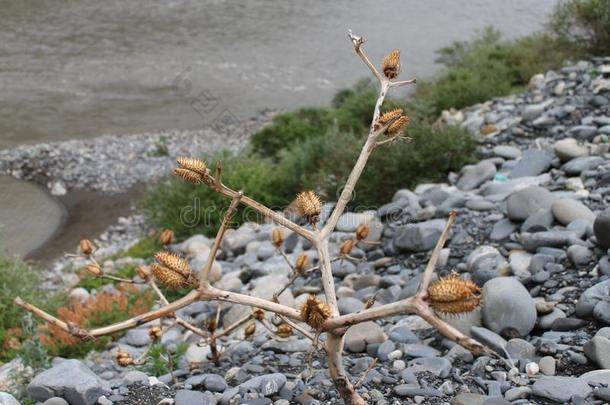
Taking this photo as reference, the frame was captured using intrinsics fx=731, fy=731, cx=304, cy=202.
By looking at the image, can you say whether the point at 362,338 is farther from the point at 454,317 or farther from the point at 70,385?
the point at 454,317

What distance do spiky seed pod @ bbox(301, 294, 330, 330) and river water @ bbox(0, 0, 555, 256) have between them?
33.5ft

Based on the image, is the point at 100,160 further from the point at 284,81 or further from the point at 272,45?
the point at 272,45

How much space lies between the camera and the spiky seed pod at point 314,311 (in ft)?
6.53

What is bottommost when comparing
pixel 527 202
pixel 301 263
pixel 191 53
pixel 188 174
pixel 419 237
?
pixel 191 53

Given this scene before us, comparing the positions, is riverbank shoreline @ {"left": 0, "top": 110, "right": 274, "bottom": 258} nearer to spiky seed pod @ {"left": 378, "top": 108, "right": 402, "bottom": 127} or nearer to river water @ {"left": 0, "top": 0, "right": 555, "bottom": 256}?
river water @ {"left": 0, "top": 0, "right": 555, "bottom": 256}

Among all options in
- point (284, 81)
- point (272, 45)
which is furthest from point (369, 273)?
point (272, 45)

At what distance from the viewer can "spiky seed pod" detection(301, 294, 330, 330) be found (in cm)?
199

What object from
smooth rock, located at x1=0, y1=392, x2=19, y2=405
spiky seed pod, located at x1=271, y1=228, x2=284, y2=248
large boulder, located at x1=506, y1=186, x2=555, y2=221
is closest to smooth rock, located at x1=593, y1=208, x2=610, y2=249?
large boulder, located at x1=506, y1=186, x2=555, y2=221

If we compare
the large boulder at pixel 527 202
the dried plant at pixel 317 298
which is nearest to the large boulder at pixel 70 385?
the dried plant at pixel 317 298

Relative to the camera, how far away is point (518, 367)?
10.2ft

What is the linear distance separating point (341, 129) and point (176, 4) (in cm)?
1233

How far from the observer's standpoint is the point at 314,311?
6.59 feet

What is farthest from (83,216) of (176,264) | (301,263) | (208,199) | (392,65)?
(176,264)

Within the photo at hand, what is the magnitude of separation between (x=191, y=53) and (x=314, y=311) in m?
16.7
